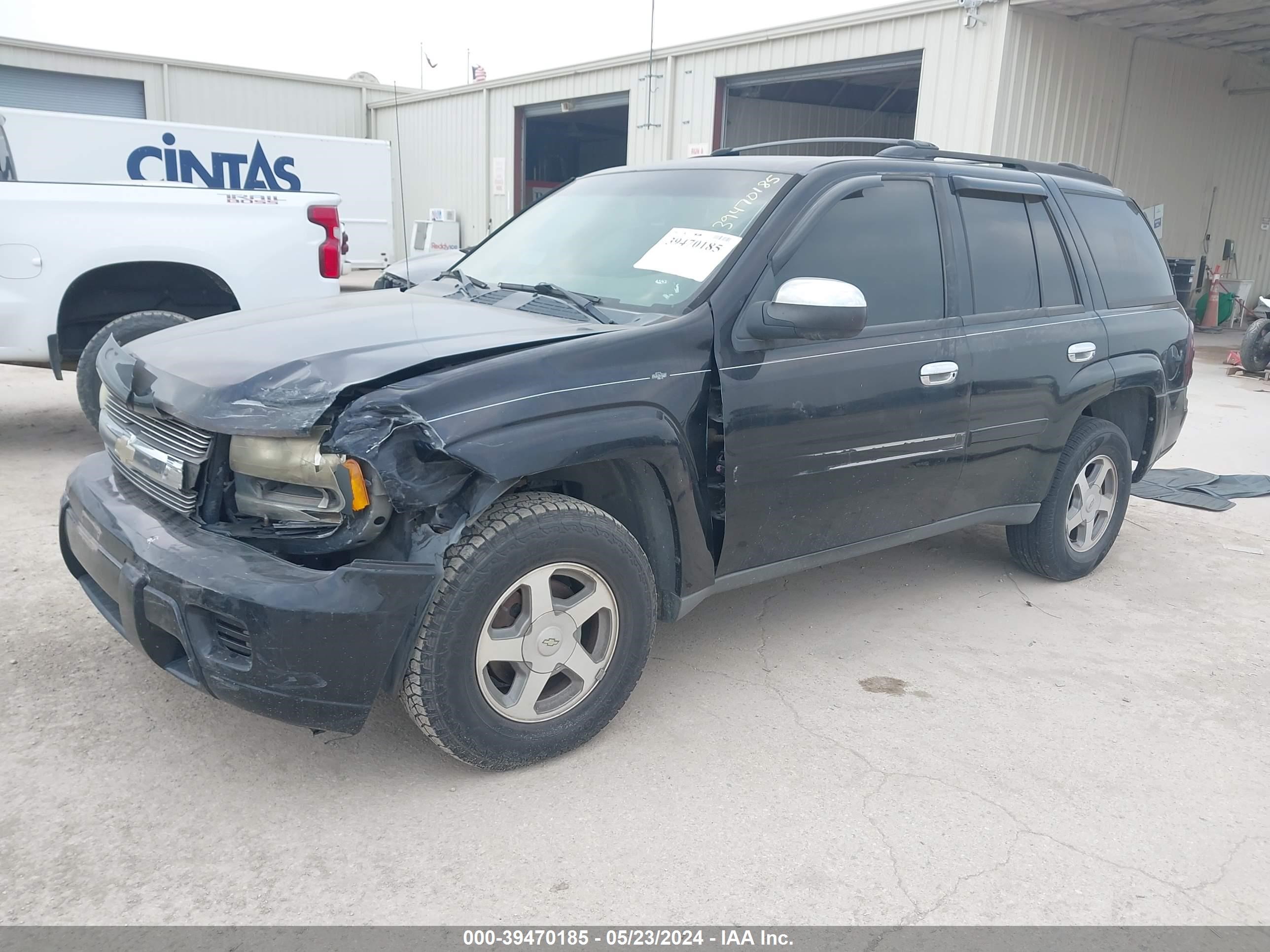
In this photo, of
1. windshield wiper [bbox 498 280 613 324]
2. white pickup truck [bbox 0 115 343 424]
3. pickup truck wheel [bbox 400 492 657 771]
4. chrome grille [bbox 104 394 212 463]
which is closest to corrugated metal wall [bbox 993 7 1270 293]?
white pickup truck [bbox 0 115 343 424]

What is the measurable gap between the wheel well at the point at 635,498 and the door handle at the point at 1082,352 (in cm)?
223

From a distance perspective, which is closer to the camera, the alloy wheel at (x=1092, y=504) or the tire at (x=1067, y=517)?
the tire at (x=1067, y=517)

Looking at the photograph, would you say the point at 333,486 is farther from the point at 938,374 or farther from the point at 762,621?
the point at 938,374

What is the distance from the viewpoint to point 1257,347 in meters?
11.9

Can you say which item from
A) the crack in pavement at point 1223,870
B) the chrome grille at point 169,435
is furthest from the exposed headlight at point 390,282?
the crack in pavement at point 1223,870

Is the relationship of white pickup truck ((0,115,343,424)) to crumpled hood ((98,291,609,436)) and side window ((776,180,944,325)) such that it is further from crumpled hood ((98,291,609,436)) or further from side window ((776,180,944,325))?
side window ((776,180,944,325))

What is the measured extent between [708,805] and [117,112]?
896 inches

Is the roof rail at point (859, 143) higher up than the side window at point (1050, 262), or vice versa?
the roof rail at point (859, 143)

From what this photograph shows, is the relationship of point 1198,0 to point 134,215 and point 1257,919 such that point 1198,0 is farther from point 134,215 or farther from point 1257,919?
point 1257,919

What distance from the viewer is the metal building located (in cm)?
1195

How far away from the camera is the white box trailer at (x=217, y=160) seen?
602 inches

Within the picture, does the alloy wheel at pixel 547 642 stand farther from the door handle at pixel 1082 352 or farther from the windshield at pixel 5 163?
the windshield at pixel 5 163

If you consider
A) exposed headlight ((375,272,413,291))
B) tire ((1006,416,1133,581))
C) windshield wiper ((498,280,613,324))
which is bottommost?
tire ((1006,416,1133,581))

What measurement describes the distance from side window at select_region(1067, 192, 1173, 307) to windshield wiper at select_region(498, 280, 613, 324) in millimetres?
2509
